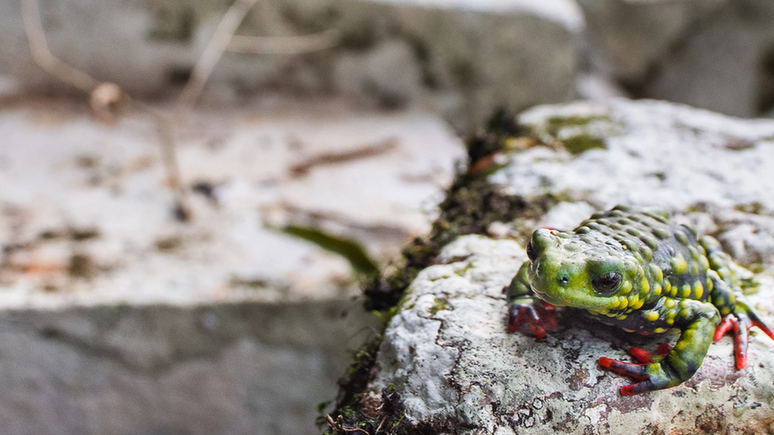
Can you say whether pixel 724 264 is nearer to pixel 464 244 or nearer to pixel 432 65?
pixel 464 244

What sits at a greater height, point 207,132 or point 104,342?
point 207,132

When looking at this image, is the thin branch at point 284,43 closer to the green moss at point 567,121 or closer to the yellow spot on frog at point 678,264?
the green moss at point 567,121

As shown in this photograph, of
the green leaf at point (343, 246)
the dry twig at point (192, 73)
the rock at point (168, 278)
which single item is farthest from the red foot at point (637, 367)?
the dry twig at point (192, 73)

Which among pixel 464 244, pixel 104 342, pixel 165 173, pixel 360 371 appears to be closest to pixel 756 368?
pixel 464 244

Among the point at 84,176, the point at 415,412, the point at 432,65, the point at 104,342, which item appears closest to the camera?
the point at 415,412

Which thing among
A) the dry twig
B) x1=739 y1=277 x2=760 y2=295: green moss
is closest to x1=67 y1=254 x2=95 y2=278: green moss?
the dry twig

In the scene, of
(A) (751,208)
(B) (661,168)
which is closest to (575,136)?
(B) (661,168)
